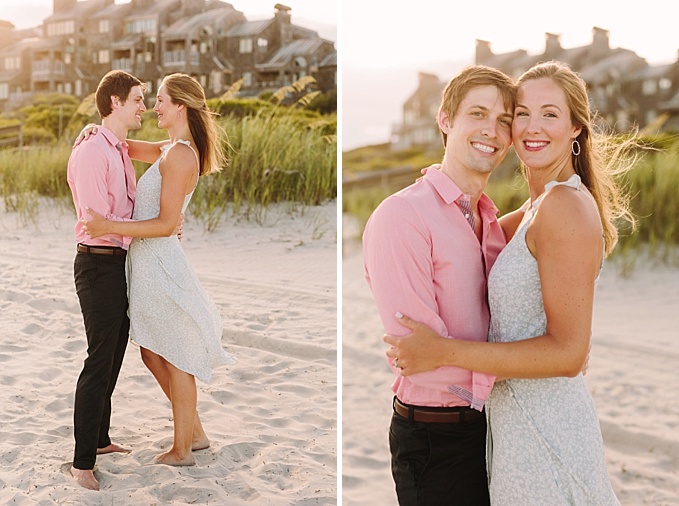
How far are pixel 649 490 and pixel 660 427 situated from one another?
954 millimetres

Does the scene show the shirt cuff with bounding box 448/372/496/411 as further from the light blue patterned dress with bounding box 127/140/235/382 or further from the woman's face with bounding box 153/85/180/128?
the woman's face with bounding box 153/85/180/128

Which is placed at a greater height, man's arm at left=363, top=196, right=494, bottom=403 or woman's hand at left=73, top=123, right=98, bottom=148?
woman's hand at left=73, top=123, right=98, bottom=148

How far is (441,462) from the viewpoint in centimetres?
179

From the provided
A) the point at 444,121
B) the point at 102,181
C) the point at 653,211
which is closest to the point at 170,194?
the point at 102,181

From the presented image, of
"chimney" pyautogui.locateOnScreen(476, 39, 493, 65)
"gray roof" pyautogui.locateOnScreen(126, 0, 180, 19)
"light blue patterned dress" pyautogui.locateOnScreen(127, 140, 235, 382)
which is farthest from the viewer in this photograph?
"gray roof" pyautogui.locateOnScreen(126, 0, 180, 19)

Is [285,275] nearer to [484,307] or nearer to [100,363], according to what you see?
[100,363]

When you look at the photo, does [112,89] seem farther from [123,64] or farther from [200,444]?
[123,64]

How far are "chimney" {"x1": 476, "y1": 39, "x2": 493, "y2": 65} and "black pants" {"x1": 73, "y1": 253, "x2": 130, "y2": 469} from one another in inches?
435

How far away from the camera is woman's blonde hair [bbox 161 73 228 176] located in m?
3.06

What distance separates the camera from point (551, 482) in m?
1.75

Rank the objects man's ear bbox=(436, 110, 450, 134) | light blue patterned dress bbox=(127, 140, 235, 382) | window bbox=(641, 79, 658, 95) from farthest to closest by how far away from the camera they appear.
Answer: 1. window bbox=(641, 79, 658, 95)
2. light blue patterned dress bbox=(127, 140, 235, 382)
3. man's ear bbox=(436, 110, 450, 134)

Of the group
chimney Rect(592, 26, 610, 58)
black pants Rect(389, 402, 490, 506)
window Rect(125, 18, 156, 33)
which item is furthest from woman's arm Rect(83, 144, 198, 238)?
window Rect(125, 18, 156, 33)

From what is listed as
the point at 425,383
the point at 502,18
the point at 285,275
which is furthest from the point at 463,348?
the point at 502,18

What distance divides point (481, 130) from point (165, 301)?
167cm
